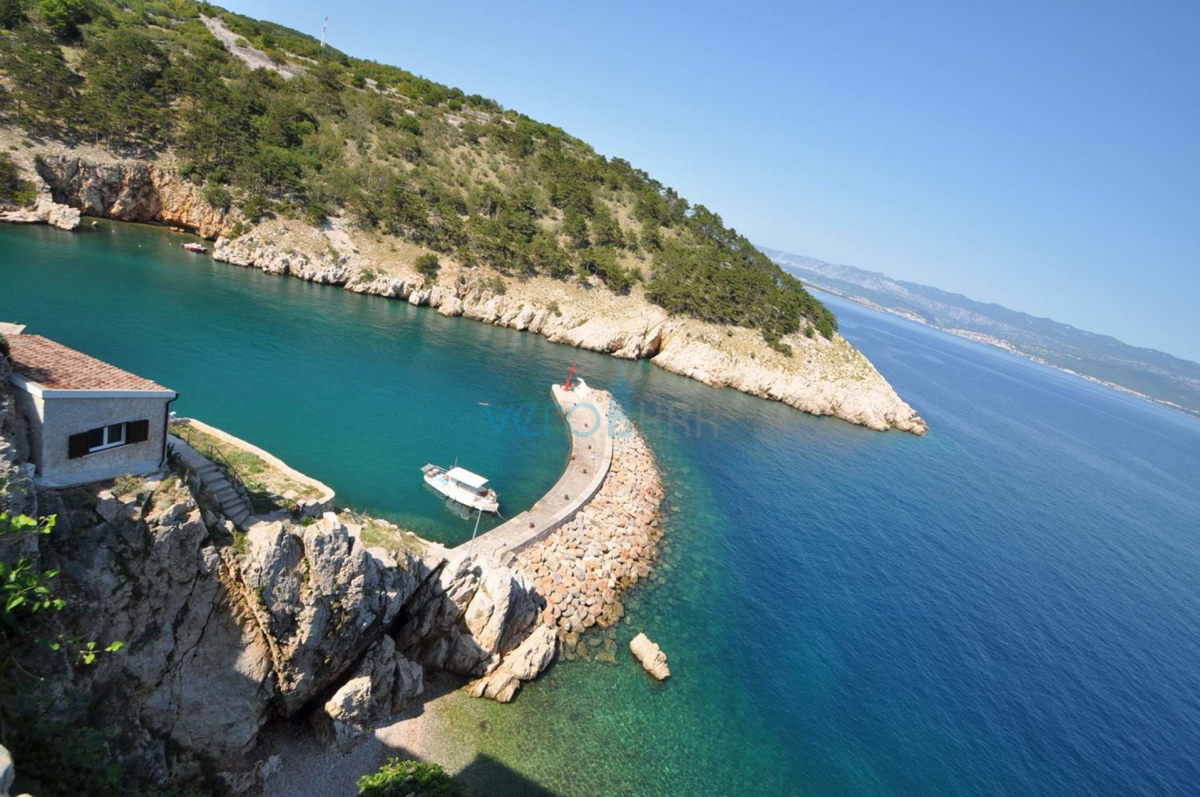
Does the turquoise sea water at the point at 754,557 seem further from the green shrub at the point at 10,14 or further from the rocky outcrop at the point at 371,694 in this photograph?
the green shrub at the point at 10,14

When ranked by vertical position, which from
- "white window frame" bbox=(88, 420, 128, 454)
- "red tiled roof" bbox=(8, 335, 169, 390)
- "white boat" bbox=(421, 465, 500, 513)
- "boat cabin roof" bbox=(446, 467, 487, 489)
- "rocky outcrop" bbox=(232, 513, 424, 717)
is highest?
"red tiled roof" bbox=(8, 335, 169, 390)

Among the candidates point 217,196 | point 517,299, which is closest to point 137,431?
point 517,299

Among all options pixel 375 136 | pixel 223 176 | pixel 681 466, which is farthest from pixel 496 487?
pixel 375 136

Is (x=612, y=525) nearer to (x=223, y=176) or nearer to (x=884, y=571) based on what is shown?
(x=884, y=571)

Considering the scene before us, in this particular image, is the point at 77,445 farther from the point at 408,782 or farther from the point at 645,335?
the point at 645,335

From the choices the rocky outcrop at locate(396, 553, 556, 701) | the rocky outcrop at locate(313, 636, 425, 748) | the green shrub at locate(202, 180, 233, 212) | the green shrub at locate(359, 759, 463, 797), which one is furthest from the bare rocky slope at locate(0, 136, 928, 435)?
the green shrub at locate(359, 759, 463, 797)

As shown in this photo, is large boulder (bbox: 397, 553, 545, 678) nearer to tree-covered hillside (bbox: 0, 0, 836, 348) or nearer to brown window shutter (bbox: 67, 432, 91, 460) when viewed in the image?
brown window shutter (bbox: 67, 432, 91, 460)
